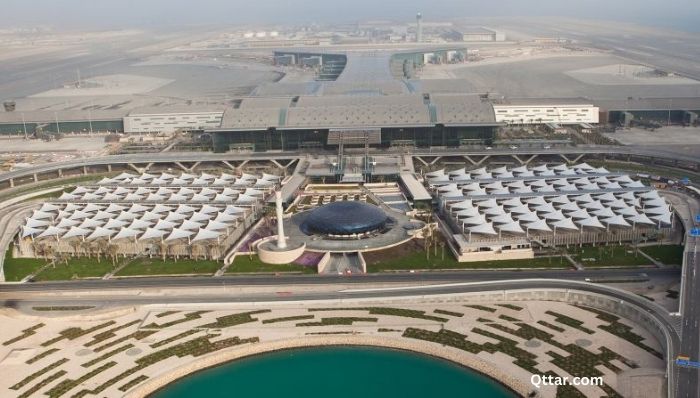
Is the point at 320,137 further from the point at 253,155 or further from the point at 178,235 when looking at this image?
the point at 178,235

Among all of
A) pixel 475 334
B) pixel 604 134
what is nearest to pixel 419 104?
pixel 604 134

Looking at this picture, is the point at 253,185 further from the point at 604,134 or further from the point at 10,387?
the point at 604,134

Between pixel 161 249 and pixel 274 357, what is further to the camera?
pixel 161 249

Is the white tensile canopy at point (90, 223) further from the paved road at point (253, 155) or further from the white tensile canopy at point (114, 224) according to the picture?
the paved road at point (253, 155)

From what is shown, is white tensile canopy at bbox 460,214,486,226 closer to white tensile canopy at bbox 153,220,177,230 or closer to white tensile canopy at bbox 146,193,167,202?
white tensile canopy at bbox 153,220,177,230

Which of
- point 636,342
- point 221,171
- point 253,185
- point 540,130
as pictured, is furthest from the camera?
point 540,130

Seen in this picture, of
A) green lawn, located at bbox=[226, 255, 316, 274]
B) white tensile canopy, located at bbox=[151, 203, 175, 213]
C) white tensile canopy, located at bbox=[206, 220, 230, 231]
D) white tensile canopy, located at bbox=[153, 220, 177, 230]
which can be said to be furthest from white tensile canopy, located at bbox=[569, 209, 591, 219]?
white tensile canopy, located at bbox=[151, 203, 175, 213]
